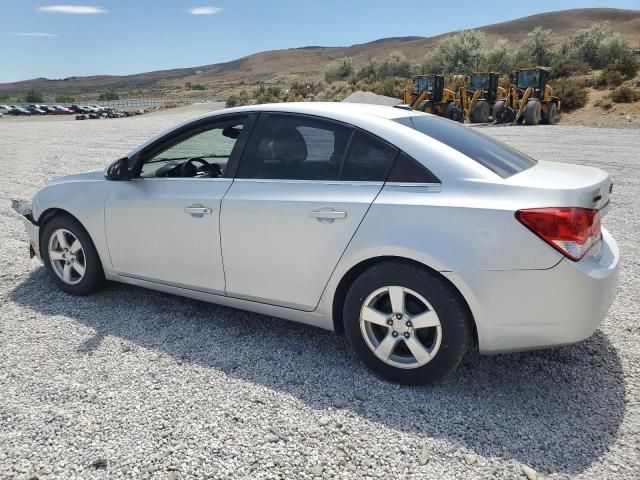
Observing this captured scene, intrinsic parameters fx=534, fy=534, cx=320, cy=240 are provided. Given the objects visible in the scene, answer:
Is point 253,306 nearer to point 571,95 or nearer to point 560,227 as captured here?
point 560,227

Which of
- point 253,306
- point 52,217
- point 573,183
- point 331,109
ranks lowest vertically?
point 253,306

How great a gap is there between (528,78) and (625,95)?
532 centimetres

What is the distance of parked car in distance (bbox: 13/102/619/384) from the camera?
2.71 meters

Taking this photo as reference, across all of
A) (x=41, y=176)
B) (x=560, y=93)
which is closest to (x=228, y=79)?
(x=560, y=93)

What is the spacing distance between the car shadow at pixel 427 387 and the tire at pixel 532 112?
20.9 meters

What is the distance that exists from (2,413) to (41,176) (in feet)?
31.7

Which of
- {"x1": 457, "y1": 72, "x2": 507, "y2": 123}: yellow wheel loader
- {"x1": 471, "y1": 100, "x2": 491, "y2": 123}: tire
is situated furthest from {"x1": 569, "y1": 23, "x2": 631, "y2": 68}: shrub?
{"x1": 471, "y1": 100, "x2": 491, "y2": 123}: tire

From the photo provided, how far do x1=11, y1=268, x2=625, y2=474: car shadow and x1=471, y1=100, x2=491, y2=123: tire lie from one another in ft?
70.8

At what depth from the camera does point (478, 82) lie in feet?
83.3

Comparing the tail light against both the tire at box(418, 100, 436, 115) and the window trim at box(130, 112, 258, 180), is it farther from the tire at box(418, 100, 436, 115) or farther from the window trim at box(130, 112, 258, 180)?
the tire at box(418, 100, 436, 115)

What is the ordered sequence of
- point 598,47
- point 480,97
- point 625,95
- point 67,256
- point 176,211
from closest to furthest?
1. point 176,211
2. point 67,256
3. point 625,95
4. point 480,97
5. point 598,47

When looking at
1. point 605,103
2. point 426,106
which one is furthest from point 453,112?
point 605,103

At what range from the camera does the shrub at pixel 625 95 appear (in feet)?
81.5

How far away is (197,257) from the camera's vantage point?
3.70 meters
